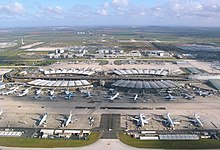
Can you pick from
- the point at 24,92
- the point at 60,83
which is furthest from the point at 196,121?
the point at 24,92

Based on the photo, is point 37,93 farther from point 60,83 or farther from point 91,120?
point 91,120

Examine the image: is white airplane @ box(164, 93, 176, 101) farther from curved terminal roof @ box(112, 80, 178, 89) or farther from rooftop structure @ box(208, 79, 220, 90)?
rooftop structure @ box(208, 79, 220, 90)

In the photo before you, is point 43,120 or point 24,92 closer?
point 43,120

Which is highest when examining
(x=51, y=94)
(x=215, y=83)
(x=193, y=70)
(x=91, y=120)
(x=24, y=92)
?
(x=215, y=83)

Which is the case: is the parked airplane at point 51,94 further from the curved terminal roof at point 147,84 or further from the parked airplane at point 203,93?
the parked airplane at point 203,93

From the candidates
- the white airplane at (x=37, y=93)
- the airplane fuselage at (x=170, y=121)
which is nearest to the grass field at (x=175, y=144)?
the airplane fuselage at (x=170, y=121)

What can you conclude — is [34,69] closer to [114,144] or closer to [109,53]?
[109,53]

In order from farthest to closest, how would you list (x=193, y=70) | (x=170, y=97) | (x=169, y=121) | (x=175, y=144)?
(x=193, y=70) → (x=170, y=97) → (x=169, y=121) → (x=175, y=144)

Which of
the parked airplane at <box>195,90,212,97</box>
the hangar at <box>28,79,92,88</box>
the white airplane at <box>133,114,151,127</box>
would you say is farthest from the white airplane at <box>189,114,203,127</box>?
the hangar at <box>28,79,92,88</box>
